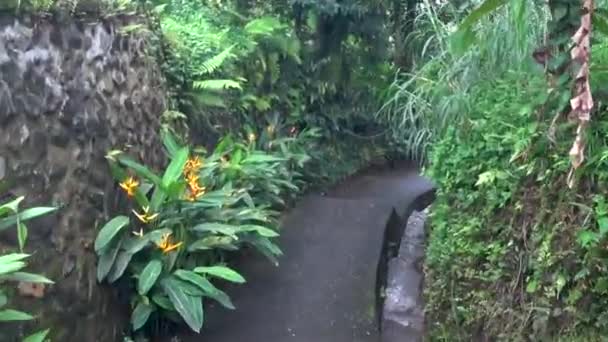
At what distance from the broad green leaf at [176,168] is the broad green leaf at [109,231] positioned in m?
0.38

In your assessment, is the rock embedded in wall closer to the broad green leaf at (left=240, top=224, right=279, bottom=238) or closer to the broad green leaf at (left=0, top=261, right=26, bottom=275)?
the broad green leaf at (left=0, top=261, right=26, bottom=275)

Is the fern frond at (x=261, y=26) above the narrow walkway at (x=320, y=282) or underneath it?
A: above

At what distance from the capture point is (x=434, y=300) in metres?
5.12

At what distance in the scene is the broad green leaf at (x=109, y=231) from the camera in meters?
4.75

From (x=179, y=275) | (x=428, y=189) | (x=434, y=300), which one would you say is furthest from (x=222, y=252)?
(x=428, y=189)

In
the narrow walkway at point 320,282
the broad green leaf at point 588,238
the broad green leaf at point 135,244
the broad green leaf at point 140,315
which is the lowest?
the narrow walkway at point 320,282

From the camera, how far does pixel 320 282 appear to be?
6.18m

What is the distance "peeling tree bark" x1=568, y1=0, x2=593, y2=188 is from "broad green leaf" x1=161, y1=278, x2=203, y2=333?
206cm

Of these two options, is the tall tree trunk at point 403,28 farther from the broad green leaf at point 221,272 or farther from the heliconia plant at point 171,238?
the broad green leaf at point 221,272

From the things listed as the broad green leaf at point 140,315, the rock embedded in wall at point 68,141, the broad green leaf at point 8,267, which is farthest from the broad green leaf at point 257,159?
the broad green leaf at point 8,267

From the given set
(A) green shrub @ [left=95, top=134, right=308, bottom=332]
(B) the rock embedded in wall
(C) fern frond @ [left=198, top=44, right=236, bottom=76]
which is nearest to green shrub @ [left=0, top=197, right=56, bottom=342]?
(B) the rock embedded in wall

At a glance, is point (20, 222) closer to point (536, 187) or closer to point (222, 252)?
point (222, 252)

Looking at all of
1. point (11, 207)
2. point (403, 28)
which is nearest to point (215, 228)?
point (11, 207)

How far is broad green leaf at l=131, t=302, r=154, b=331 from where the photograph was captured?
4879 mm
